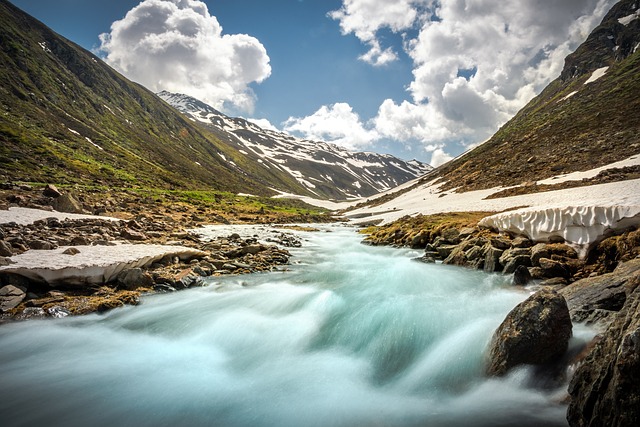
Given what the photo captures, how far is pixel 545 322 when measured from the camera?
6.22 meters

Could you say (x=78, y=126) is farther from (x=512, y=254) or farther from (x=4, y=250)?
(x=512, y=254)

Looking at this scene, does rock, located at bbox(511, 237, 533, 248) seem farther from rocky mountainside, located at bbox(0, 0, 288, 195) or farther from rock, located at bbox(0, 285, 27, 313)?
rocky mountainside, located at bbox(0, 0, 288, 195)

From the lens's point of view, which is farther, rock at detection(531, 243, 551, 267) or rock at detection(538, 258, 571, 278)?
rock at detection(531, 243, 551, 267)

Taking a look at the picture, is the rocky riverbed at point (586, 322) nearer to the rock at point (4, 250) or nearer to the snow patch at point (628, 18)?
the rock at point (4, 250)

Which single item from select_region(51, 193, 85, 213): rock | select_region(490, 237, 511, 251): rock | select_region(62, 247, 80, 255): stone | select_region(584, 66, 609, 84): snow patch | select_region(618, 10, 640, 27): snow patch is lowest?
select_region(490, 237, 511, 251): rock

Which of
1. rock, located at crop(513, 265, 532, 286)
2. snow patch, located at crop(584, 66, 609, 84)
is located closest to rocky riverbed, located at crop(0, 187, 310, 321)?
rock, located at crop(513, 265, 532, 286)

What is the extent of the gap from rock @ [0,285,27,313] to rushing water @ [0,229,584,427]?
3.16 feet

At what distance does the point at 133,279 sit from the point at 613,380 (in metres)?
14.4

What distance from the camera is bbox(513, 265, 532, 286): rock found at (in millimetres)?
11828

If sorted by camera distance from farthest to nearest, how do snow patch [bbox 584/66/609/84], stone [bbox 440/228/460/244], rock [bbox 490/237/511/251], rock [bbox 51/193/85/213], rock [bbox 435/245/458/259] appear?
1. snow patch [bbox 584/66/609/84]
2. rock [bbox 51/193/85/213]
3. stone [bbox 440/228/460/244]
4. rock [bbox 435/245/458/259]
5. rock [bbox 490/237/511/251]

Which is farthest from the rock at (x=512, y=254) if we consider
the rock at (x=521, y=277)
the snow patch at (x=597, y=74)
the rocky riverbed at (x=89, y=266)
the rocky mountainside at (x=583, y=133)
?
the snow patch at (x=597, y=74)

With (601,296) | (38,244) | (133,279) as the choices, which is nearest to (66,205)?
(38,244)

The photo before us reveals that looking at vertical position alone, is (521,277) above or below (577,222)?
below

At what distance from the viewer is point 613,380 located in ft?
13.3
